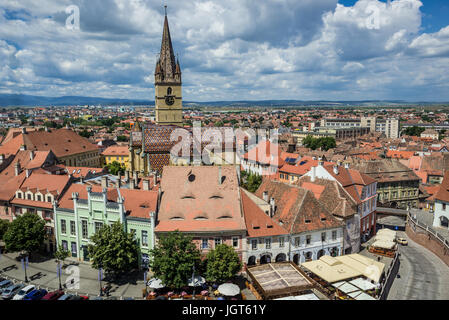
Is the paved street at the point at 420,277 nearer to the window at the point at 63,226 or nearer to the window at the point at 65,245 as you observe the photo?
the window at the point at 65,245

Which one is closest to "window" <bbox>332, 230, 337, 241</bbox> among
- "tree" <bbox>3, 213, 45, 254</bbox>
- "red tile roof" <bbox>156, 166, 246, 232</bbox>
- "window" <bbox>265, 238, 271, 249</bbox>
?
"window" <bbox>265, 238, 271, 249</bbox>

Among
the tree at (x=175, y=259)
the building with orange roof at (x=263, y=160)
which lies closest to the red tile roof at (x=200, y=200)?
the tree at (x=175, y=259)

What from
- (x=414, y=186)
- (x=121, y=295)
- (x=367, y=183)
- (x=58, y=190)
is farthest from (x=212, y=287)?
(x=414, y=186)

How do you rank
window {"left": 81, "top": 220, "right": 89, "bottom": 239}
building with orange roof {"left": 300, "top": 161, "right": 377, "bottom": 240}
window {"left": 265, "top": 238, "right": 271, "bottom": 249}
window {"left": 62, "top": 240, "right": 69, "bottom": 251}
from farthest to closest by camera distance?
building with orange roof {"left": 300, "top": 161, "right": 377, "bottom": 240}
window {"left": 62, "top": 240, "right": 69, "bottom": 251}
window {"left": 81, "top": 220, "right": 89, "bottom": 239}
window {"left": 265, "top": 238, "right": 271, "bottom": 249}

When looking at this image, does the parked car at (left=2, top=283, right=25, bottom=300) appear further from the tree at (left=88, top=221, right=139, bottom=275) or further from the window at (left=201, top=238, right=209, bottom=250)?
the window at (left=201, top=238, right=209, bottom=250)

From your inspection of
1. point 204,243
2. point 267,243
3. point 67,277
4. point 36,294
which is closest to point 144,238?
point 204,243
